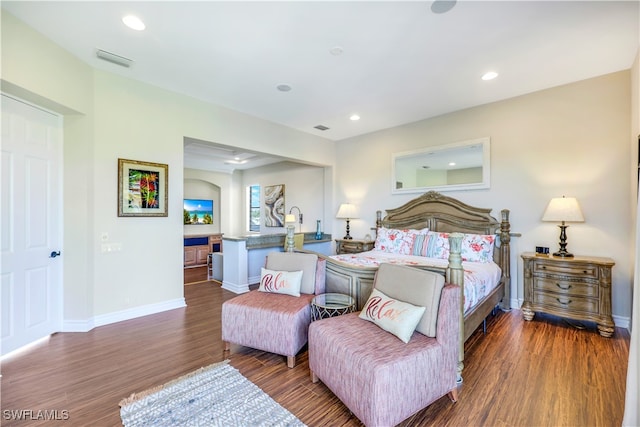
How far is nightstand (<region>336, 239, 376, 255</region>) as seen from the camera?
541 cm

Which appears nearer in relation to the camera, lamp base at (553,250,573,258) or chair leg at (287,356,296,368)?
chair leg at (287,356,296,368)

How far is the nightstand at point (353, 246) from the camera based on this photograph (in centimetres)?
541

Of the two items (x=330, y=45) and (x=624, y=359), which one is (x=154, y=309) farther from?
(x=624, y=359)

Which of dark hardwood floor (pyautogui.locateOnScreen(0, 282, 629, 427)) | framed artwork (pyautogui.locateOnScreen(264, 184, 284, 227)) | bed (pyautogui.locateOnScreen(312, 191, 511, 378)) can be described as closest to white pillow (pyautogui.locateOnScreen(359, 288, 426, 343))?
bed (pyautogui.locateOnScreen(312, 191, 511, 378))

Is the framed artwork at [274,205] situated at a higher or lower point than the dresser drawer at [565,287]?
higher

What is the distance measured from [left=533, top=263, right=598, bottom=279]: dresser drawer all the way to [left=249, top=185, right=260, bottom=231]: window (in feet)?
23.2

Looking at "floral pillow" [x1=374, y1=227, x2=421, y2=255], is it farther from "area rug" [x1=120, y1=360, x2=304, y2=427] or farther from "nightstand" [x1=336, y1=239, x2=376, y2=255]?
"area rug" [x1=120, y1=360, x2=304, y2=427]

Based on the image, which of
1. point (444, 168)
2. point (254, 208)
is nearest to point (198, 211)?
point (254, 208)

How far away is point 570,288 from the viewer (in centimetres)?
338

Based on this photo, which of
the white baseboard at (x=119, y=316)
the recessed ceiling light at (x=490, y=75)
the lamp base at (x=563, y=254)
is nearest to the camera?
the white baseboard at (x=119, y=316)

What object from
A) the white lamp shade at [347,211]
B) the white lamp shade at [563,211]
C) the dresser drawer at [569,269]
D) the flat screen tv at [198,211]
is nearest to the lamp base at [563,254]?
the dresser drawer at [569,269]

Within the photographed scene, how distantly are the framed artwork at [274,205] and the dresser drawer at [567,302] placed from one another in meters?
5.85

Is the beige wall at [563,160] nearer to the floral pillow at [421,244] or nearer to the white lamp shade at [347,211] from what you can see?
the floral pillow at [421,244]

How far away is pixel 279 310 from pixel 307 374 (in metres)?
0.60
